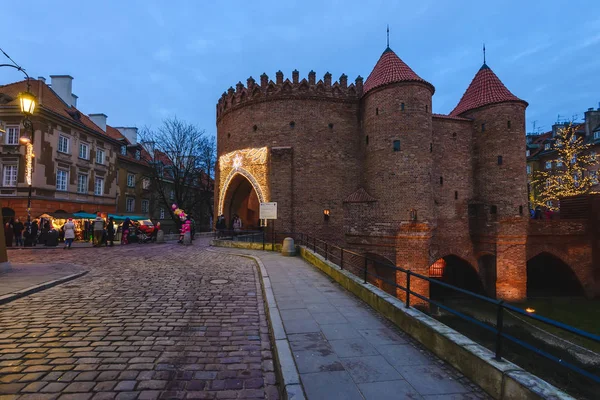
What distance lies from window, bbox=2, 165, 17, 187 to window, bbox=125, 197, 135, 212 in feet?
37.2

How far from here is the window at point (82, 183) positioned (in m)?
27.1

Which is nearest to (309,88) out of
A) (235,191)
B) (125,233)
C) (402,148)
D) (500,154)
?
(402,148)

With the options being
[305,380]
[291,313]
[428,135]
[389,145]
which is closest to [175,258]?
[291,313]

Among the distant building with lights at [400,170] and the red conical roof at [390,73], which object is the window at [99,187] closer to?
the distant building with lights at [400,170]

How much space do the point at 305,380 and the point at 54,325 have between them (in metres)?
4.58

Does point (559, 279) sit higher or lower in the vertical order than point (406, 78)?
lower

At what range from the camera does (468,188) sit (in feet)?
66.1

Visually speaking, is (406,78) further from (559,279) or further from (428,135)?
(559,279)

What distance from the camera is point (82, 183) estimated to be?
27625mm

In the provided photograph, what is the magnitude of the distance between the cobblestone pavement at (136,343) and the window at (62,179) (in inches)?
845

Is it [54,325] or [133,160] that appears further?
[133,160]

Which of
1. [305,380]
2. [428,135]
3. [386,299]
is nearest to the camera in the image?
[305,380]

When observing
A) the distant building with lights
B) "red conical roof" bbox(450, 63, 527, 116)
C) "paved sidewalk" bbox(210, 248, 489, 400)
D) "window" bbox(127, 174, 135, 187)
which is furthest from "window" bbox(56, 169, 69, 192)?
"red conical roof" bbox(450, 63, 527, 116)

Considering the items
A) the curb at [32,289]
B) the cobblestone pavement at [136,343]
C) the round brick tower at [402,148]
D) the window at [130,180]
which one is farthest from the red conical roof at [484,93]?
the window at [130,180]
